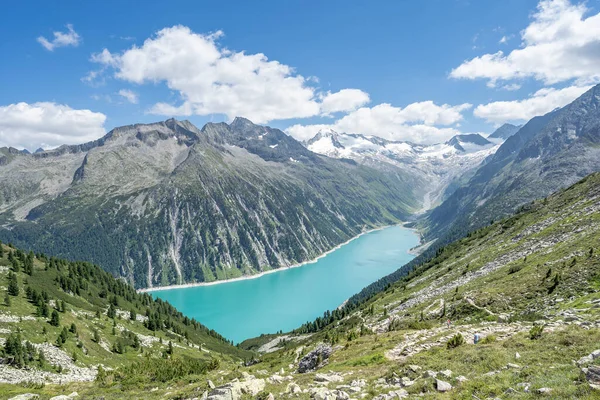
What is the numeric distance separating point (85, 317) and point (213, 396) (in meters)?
67.1

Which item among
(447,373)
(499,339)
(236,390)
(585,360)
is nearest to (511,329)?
(499,339)

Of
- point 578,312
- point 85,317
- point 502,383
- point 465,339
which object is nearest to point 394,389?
point 502,383

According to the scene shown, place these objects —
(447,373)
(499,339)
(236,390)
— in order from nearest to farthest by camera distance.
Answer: (447,373)
(236,390)
(499,339)

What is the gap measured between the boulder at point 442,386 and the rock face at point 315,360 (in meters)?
16.4

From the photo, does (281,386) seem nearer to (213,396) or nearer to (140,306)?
(213,396)

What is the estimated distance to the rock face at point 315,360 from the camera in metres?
32.9

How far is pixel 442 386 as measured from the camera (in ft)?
57.6

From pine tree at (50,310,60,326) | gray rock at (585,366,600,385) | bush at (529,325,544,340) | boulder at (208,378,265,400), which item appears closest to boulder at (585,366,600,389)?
gray rock at (585,366,600,385)

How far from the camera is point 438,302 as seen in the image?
172 ft

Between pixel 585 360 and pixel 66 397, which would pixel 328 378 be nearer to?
pixel 585 360

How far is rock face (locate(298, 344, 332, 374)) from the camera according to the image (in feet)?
108

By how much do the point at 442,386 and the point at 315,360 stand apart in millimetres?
18048

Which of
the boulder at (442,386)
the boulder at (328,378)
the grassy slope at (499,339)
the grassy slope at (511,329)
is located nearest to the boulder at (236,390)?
the grassy slope at (499,339)

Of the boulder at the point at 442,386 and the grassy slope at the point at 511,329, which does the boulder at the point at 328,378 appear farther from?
the boulder at the point at 442,386
